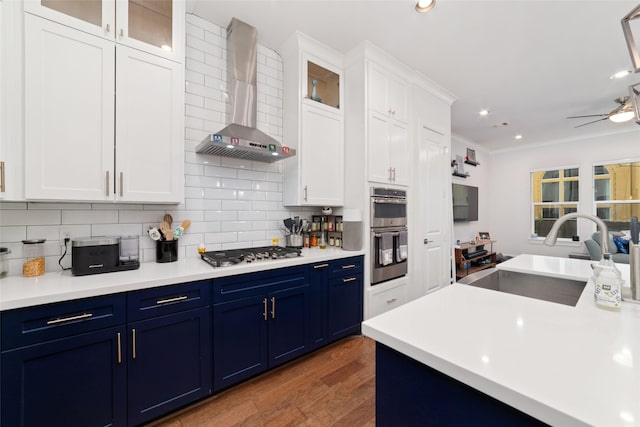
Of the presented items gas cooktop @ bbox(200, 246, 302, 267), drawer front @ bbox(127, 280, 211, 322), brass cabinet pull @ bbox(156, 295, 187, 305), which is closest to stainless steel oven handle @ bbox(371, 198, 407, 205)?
gas cooktop @ bbox(200, 246, 302, 267)

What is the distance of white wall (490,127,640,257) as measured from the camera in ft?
16.7

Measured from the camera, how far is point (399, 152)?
9.99ft

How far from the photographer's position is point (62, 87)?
58.7 inches

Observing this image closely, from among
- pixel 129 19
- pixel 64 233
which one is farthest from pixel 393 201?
pixel 64 233

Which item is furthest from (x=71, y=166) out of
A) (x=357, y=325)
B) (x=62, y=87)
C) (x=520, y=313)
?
(x=357, y=325)

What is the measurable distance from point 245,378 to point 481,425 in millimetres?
1686

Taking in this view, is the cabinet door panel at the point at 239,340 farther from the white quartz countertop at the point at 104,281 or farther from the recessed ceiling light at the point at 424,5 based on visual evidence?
the recessed ceiling light at the point at 424,5

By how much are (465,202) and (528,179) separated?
1999 millimetres

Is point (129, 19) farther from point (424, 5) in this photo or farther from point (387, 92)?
point (387, 92)

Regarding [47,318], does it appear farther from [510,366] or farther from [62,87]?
[510,366]

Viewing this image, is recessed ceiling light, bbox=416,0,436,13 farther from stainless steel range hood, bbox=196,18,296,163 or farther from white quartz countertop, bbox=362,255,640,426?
white quartz countertop, bbox=362,255,640,426

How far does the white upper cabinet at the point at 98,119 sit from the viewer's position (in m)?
1.44

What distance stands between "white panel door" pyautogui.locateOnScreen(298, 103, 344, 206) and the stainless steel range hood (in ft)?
1.12

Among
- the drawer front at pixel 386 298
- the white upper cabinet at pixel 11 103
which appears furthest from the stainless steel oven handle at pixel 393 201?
the white upper cabinet at pixel 11 103
